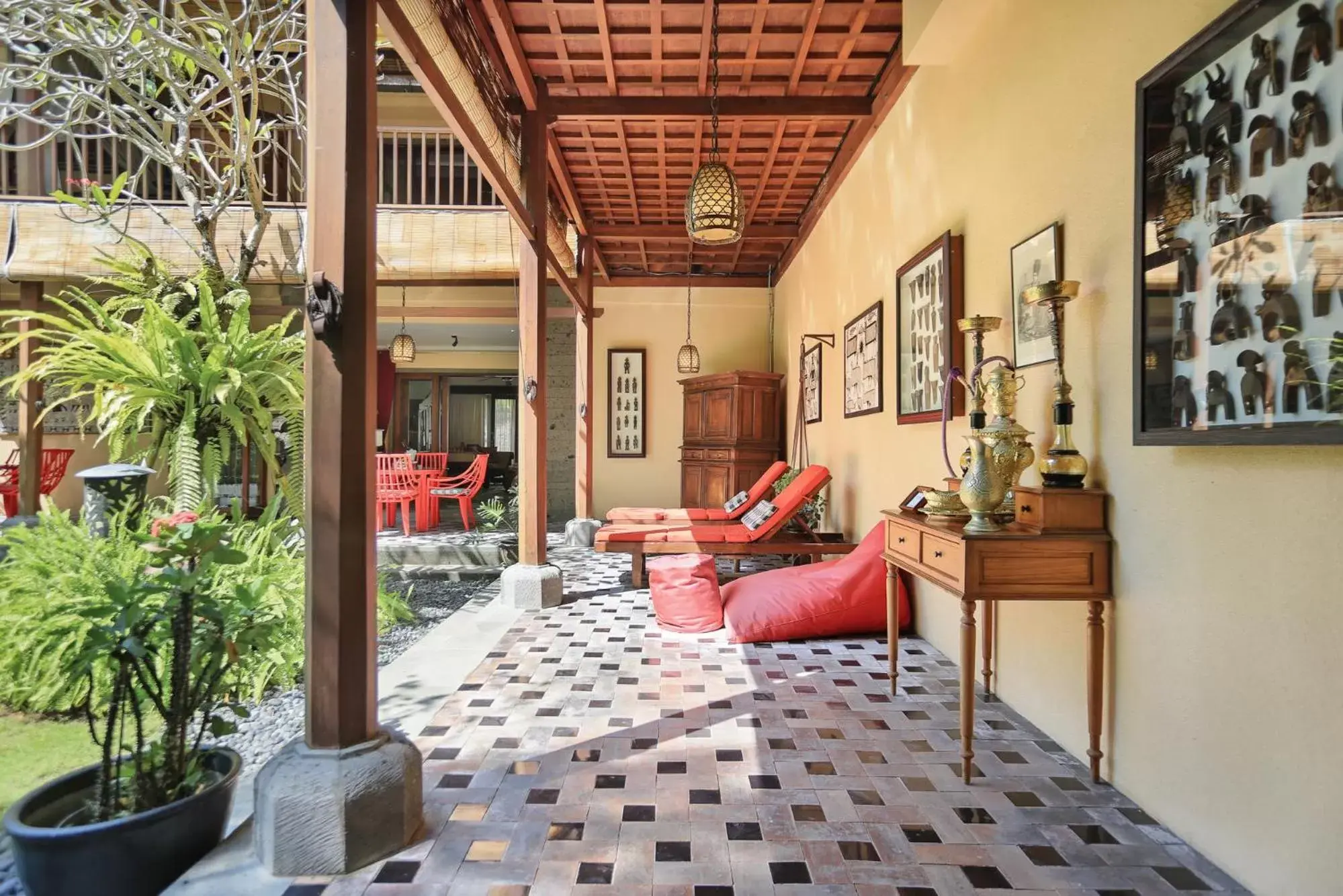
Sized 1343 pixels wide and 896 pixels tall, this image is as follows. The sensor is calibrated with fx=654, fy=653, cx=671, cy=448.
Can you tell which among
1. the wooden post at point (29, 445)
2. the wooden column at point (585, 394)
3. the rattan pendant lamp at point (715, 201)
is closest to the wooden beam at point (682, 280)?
the wooden column at point (585, 394)

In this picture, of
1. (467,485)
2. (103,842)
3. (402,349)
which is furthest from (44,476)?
(103,842)

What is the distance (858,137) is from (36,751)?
553 centimetres

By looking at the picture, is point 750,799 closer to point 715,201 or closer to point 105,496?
point 715,201

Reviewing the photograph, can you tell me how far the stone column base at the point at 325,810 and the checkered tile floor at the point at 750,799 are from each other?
54 millimetres

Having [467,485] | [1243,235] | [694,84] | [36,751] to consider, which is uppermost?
[694,84]

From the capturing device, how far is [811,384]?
671 cm

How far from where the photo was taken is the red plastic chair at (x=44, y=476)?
23.3 ft

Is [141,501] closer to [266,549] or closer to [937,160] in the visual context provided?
[266,549]

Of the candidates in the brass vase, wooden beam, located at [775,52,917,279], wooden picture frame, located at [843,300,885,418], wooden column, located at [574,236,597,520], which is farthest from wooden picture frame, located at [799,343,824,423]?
the brass vase

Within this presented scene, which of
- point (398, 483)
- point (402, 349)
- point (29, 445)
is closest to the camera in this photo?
point (29, 445)

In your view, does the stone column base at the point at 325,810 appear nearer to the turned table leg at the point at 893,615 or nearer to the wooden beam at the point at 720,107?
the turned table leg at the point at 893,615

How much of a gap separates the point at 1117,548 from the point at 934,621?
169 cm

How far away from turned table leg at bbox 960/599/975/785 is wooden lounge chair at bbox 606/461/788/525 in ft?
12.7

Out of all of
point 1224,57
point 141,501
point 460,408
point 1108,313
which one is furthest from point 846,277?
point 460,408
